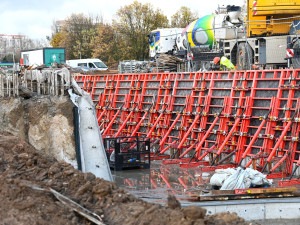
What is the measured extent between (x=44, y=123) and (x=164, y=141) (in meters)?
8.17

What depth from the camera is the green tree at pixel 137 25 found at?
183 feet

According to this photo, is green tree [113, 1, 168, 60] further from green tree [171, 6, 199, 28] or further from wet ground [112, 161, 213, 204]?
wet ground [112, 161, 213, 204]

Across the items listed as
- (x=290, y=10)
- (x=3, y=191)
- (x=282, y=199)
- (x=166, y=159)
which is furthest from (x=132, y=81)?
(x=3, y=191)

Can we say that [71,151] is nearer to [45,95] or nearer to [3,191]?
[45,95]

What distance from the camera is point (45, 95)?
12.5 m

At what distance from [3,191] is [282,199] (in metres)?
5.59

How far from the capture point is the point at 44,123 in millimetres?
11992

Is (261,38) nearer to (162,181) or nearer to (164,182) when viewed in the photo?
(162,181)

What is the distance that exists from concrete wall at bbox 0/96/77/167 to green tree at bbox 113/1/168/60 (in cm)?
4355

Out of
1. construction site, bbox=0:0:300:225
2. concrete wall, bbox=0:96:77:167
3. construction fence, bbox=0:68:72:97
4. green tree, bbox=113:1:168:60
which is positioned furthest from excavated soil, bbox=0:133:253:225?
green tree, bbox=113:1:168:60

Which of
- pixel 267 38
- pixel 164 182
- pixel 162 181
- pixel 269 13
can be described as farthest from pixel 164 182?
pixel 269 13

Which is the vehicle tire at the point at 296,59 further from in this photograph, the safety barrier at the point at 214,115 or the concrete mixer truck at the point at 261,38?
the safety barrier at the point at 214,115

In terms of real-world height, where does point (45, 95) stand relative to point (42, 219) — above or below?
above

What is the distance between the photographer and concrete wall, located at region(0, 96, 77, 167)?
11.7 metres
